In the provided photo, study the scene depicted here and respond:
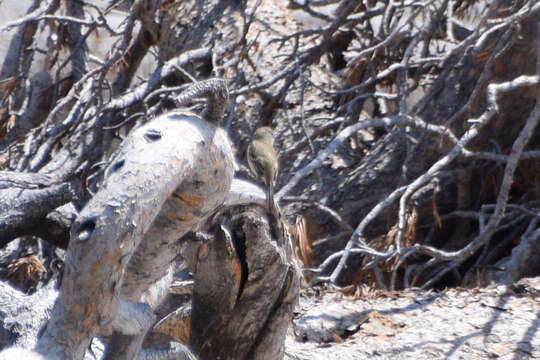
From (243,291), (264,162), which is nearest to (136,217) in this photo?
(243,291)

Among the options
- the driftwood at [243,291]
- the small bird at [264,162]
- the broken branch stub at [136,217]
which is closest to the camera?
the broken branch stub at [136,217]

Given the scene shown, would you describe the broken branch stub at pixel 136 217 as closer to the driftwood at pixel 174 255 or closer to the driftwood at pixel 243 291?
the driftwood at pixel 174 255

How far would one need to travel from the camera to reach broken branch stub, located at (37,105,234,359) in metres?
1.23

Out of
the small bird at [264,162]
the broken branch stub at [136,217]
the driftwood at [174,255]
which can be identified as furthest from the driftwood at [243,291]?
the broken branch stub at [136,217]

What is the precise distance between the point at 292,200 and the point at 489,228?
73cm

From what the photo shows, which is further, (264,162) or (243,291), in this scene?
(264,162)

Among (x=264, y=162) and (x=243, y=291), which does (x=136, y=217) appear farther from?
(x=264, y=162)

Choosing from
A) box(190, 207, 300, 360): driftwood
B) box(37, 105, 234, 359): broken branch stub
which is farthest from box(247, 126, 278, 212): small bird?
box(37, 105, 234, 359): broken branch stub

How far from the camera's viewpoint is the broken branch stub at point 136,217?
4.02ft

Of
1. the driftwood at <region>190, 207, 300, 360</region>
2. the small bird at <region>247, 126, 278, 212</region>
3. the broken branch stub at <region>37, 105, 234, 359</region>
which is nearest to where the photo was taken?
the broken branch stub at <region>37, 105, 234, 359</region>

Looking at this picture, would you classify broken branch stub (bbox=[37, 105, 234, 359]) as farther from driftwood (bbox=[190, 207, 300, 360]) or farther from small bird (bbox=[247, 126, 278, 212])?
small bird (bbox=[247, 126, 278, 212])

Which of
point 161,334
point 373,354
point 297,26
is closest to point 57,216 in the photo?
point 161,334

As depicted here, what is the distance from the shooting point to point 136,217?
1.26 m

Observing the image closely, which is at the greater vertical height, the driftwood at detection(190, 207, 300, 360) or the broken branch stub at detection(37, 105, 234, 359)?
the broken branch stub at detection(37, 105, 234, 359)
